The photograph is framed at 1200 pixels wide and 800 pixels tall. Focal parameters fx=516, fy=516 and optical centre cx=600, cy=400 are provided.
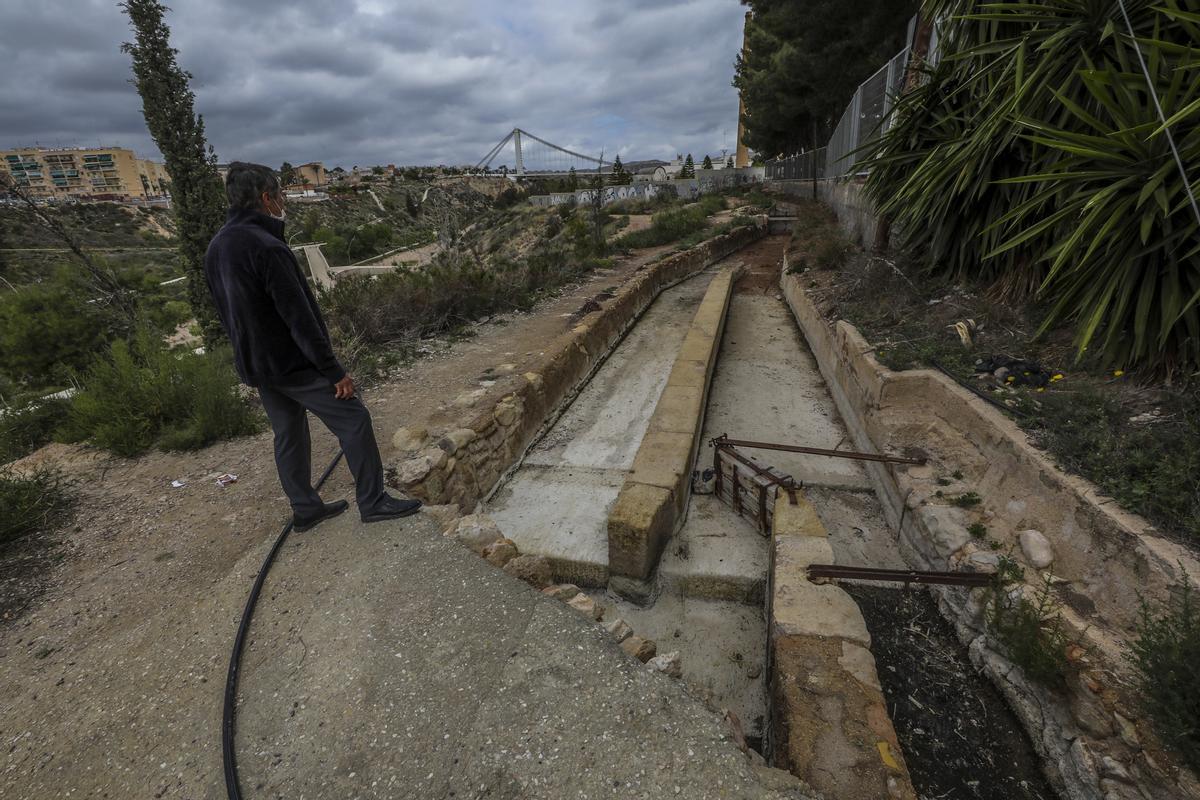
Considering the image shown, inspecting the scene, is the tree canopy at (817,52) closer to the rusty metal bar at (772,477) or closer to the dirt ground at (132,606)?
the rusty metal bar at (772,477)

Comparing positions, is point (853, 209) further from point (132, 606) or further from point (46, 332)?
point (46, 332)

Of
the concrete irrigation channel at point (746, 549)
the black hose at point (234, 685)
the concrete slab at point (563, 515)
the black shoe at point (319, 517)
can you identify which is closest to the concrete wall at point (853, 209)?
the concrete irrigation channel at point (746, 549)

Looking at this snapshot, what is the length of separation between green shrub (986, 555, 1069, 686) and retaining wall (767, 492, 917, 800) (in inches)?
26.3

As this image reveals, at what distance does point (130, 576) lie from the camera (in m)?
2.62

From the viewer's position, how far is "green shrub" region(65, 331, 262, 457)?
390cm

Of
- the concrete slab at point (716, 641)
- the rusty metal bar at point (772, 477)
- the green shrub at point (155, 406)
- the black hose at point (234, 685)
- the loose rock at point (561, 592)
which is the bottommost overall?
the concrete slab at point (716, 641)

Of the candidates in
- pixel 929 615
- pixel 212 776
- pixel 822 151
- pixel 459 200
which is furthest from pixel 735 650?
pixel 822 151

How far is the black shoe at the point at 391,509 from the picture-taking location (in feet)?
9.49

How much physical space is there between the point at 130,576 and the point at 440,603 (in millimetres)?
1680

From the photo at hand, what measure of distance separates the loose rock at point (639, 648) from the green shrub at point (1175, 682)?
1715 mm

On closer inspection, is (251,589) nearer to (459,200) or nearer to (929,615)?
(929,615)

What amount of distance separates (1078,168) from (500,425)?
4665 mm

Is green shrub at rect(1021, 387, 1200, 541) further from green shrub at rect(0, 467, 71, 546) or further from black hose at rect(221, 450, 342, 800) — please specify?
green shrub at rect(0, 467, 71, 546)

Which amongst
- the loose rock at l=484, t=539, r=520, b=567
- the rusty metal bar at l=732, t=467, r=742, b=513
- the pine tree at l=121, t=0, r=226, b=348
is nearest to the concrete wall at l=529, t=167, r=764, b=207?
the pine tree at l=121, t=0, r=226, b=348
